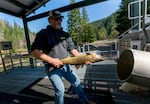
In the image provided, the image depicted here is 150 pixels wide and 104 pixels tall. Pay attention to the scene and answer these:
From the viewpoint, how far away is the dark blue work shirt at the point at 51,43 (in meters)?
1.81

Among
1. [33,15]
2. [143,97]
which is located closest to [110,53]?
[33,15]

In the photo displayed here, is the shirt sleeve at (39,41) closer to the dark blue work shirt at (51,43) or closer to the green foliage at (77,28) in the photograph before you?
the dark blue work shirt at (51,43)

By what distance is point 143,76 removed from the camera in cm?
151

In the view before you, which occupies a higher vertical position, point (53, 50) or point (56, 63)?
point (53, 50)

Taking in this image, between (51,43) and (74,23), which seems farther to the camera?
(74,23)

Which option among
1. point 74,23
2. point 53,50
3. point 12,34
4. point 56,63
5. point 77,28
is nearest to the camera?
point 56,63

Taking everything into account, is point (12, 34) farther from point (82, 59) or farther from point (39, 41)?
point (82, 59)

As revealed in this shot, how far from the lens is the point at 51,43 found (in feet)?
6.06

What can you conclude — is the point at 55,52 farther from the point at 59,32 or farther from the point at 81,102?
the point at 81,102

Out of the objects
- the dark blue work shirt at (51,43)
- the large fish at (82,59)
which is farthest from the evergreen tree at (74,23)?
the large fish at (82,59)

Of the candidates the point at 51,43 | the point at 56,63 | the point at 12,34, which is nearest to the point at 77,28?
the point at 51,43

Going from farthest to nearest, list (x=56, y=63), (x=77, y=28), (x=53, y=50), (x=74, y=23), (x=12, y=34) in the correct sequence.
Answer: (x=12, y=34), (x=77, y=28), (x=74, y=23), (x=53, y=50), (x=56, y=63)

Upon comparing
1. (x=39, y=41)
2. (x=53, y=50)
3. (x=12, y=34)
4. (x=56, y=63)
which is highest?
(x=12, y=34)

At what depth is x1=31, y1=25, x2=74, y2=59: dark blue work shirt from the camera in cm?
181
